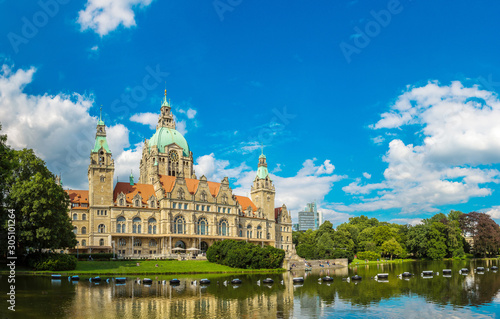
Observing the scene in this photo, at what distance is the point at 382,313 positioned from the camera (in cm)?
3391

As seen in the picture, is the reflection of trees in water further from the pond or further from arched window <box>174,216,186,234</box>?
arched window <box>174,216,186,234</box>

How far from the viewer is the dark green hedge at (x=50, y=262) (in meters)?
53.7

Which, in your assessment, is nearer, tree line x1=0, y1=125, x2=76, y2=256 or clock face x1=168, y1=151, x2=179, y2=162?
tree line x1=0, y1=125, x2=76, y2=256

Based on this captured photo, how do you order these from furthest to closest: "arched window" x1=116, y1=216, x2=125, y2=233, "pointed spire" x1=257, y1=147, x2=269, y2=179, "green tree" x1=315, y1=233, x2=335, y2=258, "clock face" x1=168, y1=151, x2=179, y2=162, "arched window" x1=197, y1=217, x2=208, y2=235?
"pointed spire" x1=257, y1=147, x2=269, y2=179
"clock face" x1=168, y1=151, x2=179, y2=162
"arched window" x1=197, y1=217, x2=208, y2=235
"green tree" x1=315, y1=233, x2=335, y2=258
"arched window" x1=116, y1=216, x2=125, y2=233

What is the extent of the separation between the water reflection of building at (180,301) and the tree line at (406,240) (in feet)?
160


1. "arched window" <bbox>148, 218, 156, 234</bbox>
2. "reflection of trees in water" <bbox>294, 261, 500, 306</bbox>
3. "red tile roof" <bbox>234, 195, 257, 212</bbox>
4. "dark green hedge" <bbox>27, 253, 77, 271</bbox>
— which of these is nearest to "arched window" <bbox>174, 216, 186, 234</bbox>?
"arched window" <bbox>148, 218, 156, 234</bbox>

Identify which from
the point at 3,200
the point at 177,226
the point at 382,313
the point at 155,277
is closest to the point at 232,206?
the point at 177,226

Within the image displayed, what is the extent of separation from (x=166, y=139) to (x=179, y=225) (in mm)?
29476

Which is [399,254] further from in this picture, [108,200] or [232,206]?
[108,200]

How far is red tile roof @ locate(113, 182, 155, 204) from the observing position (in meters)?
88.2

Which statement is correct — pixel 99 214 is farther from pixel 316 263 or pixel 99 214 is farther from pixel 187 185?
pixel 316 263

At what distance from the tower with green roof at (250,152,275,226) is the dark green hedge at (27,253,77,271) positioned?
2433 inches

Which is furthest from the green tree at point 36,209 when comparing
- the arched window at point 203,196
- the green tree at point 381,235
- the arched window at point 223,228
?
the green tree at point 381,235

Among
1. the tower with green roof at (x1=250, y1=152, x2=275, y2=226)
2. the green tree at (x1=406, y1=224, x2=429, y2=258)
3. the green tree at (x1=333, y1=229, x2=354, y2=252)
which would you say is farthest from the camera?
the tower with green roof at (x1=250, y1=152, x2=275, y2=226)
